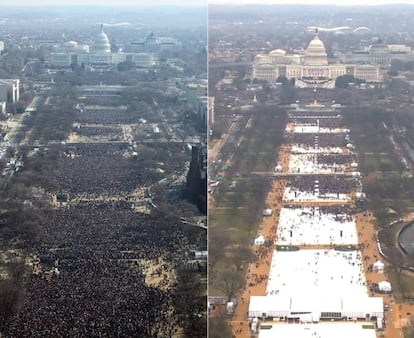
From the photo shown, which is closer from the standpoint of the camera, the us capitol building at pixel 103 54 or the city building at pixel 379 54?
the city building at pixel 379 54

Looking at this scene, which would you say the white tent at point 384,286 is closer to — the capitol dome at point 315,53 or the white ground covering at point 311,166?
the white ground covering at point 311,166

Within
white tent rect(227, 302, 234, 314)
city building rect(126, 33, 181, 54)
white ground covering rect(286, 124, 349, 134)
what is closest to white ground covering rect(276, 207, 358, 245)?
white tent rect(227, 302, 234, 314)

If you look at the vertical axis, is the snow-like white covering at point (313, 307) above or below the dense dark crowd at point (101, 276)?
above

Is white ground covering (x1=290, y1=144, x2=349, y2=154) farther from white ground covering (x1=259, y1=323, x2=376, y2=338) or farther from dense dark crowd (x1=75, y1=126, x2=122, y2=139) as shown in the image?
dense dark crowd (x1=75, y1=126, x2=122, y2=139)

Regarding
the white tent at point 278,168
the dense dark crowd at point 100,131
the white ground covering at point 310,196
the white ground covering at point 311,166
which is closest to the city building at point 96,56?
the dense dark crowd at point 100,131

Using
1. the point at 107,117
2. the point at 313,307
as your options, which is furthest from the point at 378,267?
the point at 107,117

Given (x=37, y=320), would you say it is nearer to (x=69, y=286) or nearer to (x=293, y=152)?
(x=69, y=286)

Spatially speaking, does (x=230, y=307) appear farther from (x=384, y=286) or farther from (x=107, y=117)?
(x=107, y=117)
